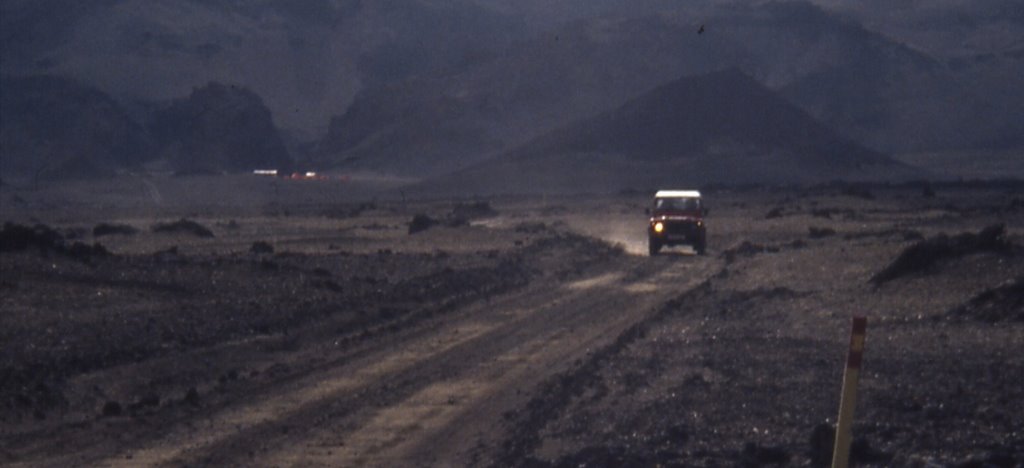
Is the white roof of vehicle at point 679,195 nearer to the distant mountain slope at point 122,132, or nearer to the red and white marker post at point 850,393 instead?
the red and white marker post at point 850,393

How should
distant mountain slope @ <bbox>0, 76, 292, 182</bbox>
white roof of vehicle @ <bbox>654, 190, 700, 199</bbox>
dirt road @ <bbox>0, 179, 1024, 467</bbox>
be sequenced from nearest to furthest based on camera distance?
dirt road @ <bbox>0, 179, 1024, 467</bbox>, white roof of vehicle @ <bbox>654, 190, 700, 199</bbox>, distant mountain slope @ <bbox>0, 76, 292, 182</bbox>

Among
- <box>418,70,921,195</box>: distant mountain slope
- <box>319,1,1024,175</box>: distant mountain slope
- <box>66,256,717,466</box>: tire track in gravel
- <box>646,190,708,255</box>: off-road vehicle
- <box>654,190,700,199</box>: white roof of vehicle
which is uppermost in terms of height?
<box>319,1,1024,175</box>: distant mountain slope

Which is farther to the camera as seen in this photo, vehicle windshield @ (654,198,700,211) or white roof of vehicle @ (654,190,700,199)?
white roof of vehicle @ (654,190,700,199)

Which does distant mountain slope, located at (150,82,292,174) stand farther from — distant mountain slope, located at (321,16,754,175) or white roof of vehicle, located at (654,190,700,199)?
white roof of vehicle, located at (654,190,700,199)

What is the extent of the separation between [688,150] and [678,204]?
3240 inches

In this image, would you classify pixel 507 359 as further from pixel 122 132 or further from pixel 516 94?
pixel 122 132

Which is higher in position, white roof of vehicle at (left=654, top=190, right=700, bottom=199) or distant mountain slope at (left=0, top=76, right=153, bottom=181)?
distant mountain slope at (left=0, top=76, right=153, bottom=181)

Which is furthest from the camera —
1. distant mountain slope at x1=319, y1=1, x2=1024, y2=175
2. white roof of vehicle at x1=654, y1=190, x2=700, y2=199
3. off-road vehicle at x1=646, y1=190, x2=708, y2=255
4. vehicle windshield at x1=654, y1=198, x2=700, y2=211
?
distant mountain slope at x1=319, y1=1, x2=1024, y2=175

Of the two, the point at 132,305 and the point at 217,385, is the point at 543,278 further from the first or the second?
the point at 217,385

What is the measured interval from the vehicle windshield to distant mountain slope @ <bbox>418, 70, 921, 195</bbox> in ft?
247

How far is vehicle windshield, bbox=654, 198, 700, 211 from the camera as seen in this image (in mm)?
44719

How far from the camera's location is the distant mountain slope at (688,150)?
124 m

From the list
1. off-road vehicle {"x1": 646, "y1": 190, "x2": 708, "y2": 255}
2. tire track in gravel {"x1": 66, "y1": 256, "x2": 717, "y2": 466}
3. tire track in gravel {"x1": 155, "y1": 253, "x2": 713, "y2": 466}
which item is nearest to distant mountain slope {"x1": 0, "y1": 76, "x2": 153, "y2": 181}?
off-road vehicle {"x1": 646, "y1": 190, "x2": 708, "y2": 255}

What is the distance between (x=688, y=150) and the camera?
126 meters
